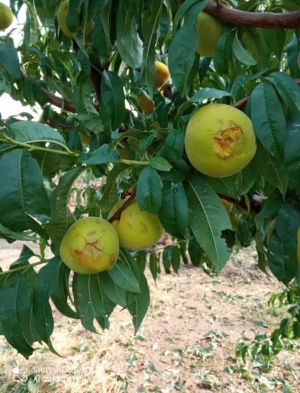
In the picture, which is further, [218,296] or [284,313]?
[218,296]

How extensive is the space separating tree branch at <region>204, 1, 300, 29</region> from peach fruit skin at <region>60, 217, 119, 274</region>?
1.71 ft

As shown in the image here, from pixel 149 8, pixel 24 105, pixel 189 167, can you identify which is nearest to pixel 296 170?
pixel 189 167

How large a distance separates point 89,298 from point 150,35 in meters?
0.65

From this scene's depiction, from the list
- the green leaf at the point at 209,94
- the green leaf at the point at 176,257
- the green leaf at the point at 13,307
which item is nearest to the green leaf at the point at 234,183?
the green leaf at the point at 209,94

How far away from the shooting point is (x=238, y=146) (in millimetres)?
714

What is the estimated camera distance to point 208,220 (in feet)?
2.58

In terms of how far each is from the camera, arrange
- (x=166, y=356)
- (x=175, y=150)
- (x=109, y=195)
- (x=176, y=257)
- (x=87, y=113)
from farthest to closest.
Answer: (x=166, y=356)
(x=176, y=257)
(x=87, y=113)
(x=109, y=195)
(x=175, y=150)

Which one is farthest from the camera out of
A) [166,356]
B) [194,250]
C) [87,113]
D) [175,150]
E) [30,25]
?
[166,356]

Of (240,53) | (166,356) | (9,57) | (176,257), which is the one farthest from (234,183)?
(166,356)

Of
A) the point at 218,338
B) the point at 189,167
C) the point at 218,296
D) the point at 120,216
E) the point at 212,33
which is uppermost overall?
the point at 212,33

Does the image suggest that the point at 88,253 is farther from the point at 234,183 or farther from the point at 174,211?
the point at 234,183

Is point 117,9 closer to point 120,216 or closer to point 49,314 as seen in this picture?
point 120,216

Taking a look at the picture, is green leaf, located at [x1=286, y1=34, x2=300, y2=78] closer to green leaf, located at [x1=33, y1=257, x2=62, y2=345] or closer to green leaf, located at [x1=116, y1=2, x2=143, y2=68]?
green leaf, located at [x1=116, y1=2, x2=143, y2=68]

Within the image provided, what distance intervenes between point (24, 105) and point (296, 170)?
4.44 ft
